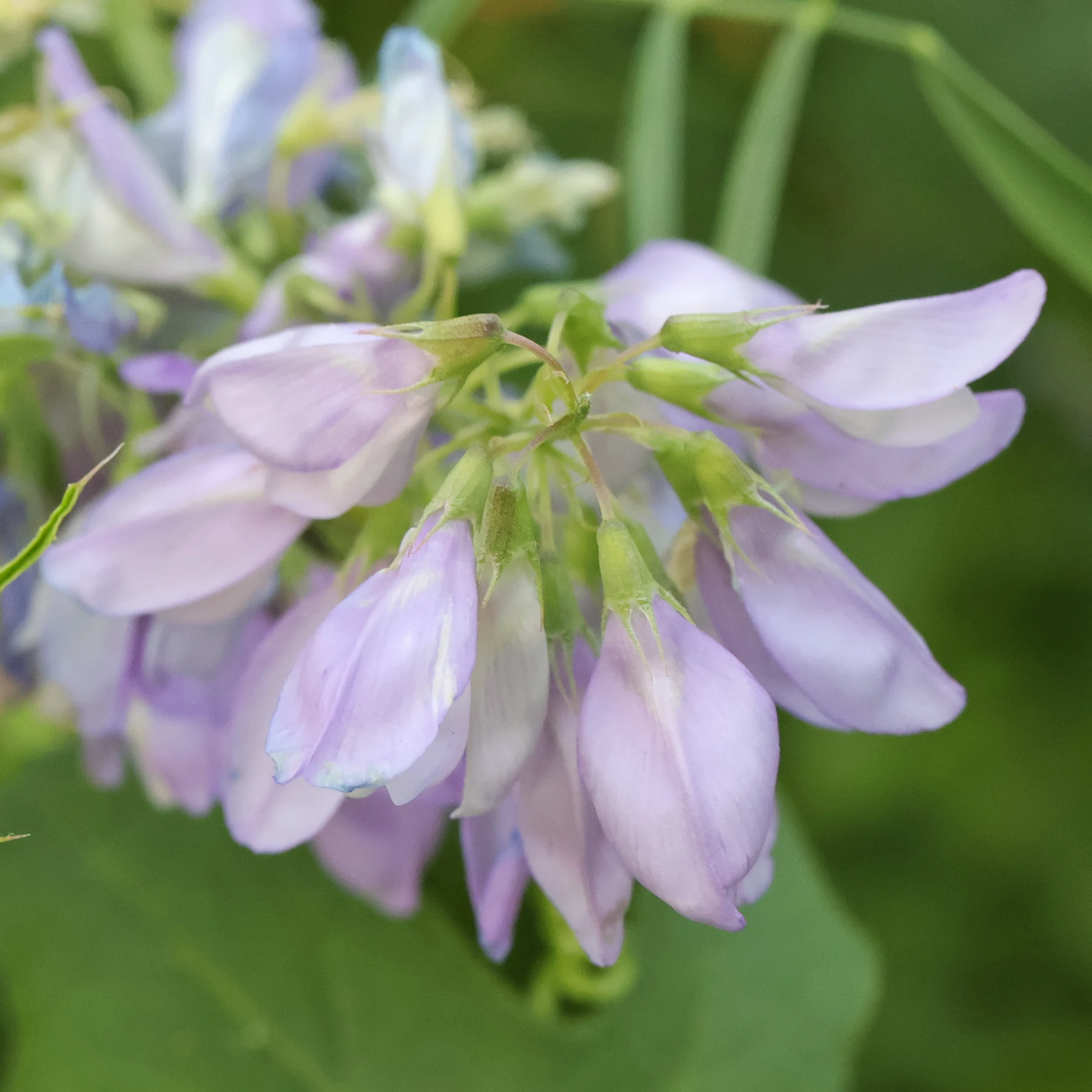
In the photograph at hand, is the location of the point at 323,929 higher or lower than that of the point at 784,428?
lower

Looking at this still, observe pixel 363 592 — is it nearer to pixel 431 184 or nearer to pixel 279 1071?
pixel 431 184

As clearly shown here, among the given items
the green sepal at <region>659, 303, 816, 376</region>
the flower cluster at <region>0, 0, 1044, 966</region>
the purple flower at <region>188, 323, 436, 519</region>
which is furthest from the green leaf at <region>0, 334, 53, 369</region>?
the green sepal at <region>659, 303, 816, 376</region>

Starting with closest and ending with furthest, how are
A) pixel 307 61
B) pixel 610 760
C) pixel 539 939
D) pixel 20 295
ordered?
pixel 610 760
pixel 20 295
pixel 307 61
pixel 539 939

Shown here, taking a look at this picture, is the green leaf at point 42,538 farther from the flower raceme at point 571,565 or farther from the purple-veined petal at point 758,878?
the purple-veined petal at point 758,878

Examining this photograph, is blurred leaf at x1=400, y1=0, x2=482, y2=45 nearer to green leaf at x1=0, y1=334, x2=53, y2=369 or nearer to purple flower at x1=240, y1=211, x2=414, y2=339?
purple flower at x1=240, y1=211, x2=414, y2=339

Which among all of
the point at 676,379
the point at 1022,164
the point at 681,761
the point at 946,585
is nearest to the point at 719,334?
the point at 676,379

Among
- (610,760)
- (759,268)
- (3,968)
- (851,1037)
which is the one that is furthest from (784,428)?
(3,968)
